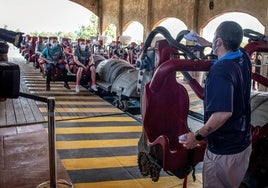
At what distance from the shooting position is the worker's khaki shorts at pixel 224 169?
2.04m

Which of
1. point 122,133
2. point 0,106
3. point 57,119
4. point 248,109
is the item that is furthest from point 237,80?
point 0,106

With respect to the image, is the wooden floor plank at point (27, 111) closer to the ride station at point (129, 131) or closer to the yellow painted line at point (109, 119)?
the ride station at point (129, 131)

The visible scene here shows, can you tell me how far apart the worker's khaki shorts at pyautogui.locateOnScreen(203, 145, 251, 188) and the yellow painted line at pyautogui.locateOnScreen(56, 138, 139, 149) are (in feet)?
8.95

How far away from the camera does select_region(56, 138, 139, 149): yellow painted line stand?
15.2 feet

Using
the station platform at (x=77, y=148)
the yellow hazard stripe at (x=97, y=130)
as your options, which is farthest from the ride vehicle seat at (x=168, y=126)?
the yellow hazard stripe at (x=97, y=130)

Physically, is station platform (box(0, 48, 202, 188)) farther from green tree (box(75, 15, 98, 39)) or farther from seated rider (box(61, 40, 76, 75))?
green tree (box(75, 15, 98, 39))

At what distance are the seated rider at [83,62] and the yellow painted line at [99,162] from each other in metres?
5.18

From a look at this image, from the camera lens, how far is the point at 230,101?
1.88 m

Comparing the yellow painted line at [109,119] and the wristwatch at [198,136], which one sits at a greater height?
the wristwatch at [198,136]

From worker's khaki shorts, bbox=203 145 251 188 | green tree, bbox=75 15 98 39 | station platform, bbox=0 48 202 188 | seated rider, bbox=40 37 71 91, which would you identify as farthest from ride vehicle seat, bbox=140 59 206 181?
green tree, bbox=75 15 98 39

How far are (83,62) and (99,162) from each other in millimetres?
5998

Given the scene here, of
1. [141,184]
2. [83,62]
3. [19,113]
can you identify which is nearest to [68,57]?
[83,62]

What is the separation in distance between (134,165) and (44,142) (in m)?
1.33

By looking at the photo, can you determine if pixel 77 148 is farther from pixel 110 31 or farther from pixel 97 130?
pixel 110 31
